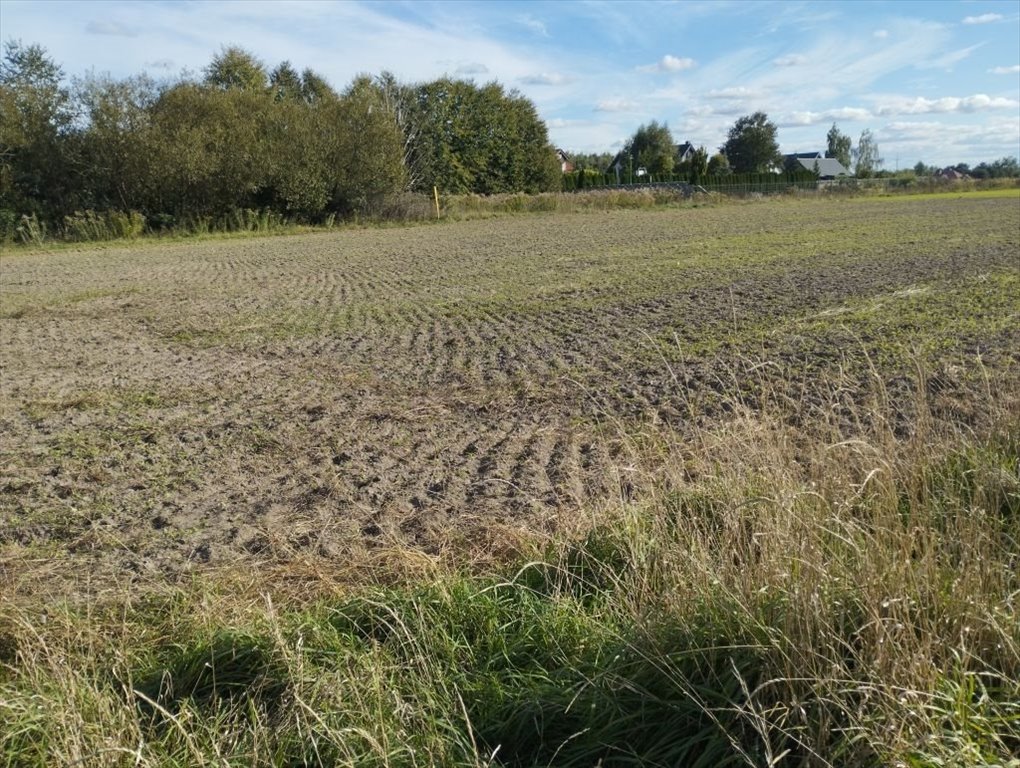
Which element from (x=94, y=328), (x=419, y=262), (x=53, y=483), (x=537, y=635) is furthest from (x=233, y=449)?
(x=419, y=262)

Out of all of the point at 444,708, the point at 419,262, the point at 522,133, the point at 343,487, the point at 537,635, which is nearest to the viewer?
the point at 444,708

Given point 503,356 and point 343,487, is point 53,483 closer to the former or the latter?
point 343,487

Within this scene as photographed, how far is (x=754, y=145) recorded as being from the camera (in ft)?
268

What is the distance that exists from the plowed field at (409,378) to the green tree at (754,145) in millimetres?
66350

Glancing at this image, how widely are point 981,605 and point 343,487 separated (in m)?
4.13

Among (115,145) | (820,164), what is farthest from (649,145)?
(115,145)

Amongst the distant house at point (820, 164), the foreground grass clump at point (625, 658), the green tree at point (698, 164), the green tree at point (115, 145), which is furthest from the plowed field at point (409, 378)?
the distant house at point (820, 164)

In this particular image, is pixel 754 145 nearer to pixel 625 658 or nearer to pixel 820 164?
pixel 820 164

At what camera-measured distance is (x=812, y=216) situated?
36000 mm

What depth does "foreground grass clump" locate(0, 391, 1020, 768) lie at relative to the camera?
2404 millimetres

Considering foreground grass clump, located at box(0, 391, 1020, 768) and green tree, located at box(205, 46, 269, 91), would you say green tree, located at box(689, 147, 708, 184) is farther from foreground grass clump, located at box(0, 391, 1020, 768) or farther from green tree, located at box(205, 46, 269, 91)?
foreground grass clump, located at box(0, 391, 1020, 768)

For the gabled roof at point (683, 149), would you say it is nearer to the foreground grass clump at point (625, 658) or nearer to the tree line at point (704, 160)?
the tree line at point (704, 160)

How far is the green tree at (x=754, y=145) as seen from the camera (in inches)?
3199

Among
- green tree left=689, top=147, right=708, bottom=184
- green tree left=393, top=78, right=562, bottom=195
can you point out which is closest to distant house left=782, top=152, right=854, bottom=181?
green tree left=689, top=147, right=708, bottom=184
